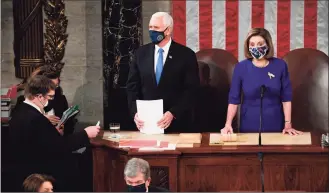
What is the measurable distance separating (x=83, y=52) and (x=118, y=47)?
0.54 m

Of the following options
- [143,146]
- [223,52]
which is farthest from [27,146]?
[223,52]

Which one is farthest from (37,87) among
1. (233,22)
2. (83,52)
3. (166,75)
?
(233,22)

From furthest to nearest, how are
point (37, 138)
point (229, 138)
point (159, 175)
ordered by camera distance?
point (229, 138)
point (159, 175)
point (37, 138)

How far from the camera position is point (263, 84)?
513 cm

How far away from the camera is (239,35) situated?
685 centimetres

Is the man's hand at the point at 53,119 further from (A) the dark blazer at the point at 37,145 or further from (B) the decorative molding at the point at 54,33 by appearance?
(B) the decorative molding at the point at 54,33

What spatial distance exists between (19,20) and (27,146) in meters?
2.71

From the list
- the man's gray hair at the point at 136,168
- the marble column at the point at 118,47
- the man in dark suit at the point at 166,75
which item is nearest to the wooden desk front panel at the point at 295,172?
the man in dark suit at the point at 166,75

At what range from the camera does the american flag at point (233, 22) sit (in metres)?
6.80

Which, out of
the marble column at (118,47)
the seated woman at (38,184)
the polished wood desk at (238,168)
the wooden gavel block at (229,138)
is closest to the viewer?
the seated woman at (38,184)

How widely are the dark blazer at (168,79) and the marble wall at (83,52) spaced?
158cm

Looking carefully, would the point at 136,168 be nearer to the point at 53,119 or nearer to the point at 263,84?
the point at 263,84

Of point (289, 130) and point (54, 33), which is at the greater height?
point (54, 33)

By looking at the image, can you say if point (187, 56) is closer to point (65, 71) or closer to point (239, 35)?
point (239, 35)
